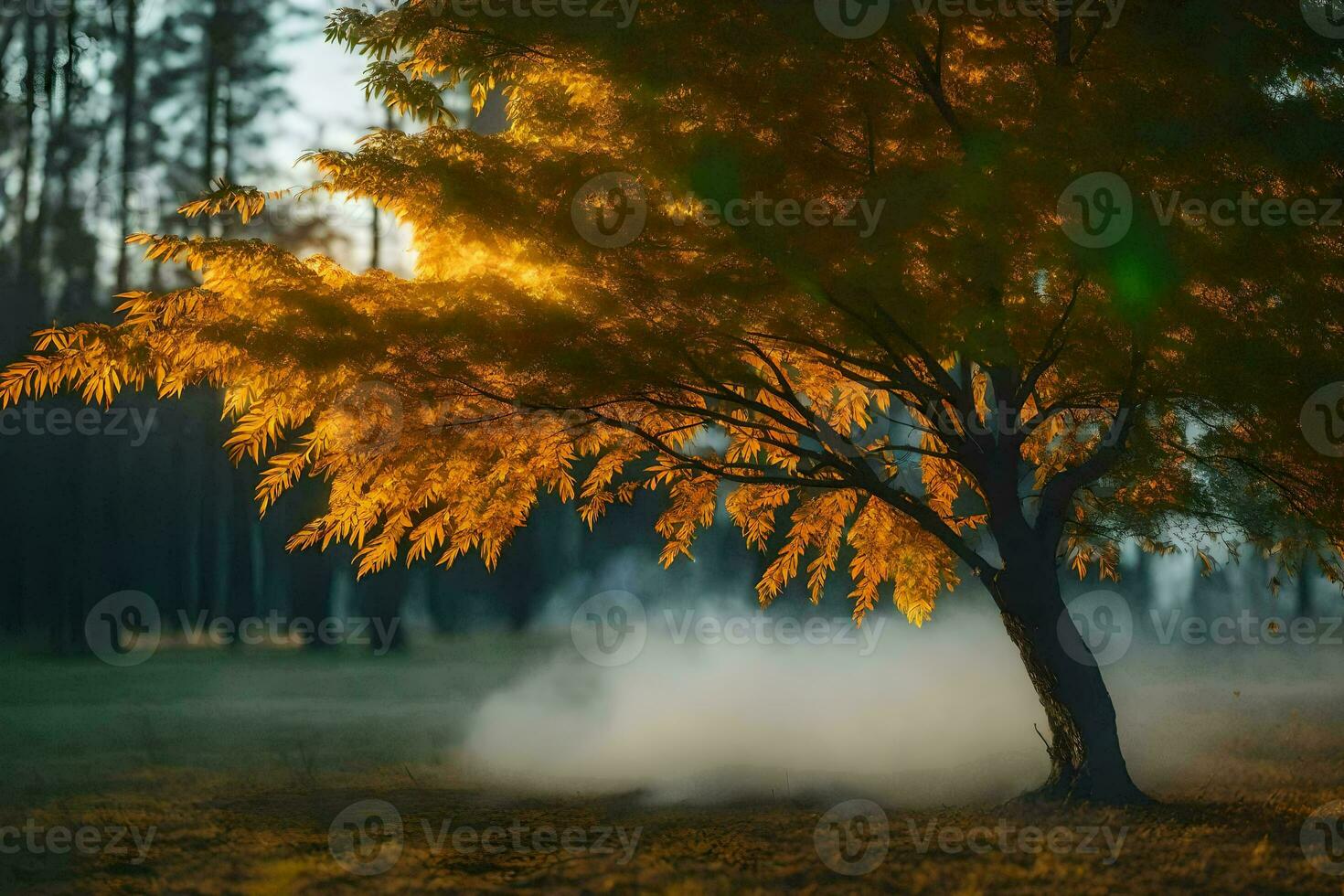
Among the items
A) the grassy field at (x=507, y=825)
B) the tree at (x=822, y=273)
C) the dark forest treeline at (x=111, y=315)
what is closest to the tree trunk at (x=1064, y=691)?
the tree at (x=822, y=273)

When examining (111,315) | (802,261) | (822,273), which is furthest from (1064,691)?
(111,315)

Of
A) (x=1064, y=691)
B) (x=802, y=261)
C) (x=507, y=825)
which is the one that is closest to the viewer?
(x=802, y=261)

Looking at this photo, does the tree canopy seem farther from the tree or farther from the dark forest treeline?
the dark forest treeline

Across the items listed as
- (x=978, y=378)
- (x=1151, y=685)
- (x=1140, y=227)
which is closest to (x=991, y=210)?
(x=1140, y=227)

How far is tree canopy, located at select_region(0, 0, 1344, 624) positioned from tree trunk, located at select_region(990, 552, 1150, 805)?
583 mm

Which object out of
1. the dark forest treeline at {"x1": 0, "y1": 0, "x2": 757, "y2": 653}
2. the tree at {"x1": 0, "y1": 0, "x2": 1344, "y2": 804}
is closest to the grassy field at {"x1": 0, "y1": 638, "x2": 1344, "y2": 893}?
the tree at {"x1": 0, "y1": 0, "x2": 1344, "y2": 804}

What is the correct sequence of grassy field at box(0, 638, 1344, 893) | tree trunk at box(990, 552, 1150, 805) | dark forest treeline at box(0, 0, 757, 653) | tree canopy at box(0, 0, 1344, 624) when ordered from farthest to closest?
dark forest treeline at box(0, 0, 757, 653), tree trunk at box(990, 552, 1150, 805), tree canopy at box(0, 0, 1344, 624), grassy field at box(0, 638, 1344, 893)

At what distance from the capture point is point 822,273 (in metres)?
8.85

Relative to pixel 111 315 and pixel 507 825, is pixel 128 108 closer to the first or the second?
pixel 111 315

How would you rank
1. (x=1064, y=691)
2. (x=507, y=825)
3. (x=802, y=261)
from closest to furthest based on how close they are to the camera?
(x=802, y=261) < (x=507, y=825) < (x=1064, y=691)

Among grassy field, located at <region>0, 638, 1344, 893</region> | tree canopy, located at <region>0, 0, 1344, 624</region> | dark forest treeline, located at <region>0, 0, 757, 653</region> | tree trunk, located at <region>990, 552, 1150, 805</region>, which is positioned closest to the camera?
grassy field, located at <region>0, 638, 1344, 893</region>

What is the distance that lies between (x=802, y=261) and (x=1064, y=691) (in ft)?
17.1

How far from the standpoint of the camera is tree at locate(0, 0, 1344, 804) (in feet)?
27.5

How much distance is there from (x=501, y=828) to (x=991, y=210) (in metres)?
6.37
